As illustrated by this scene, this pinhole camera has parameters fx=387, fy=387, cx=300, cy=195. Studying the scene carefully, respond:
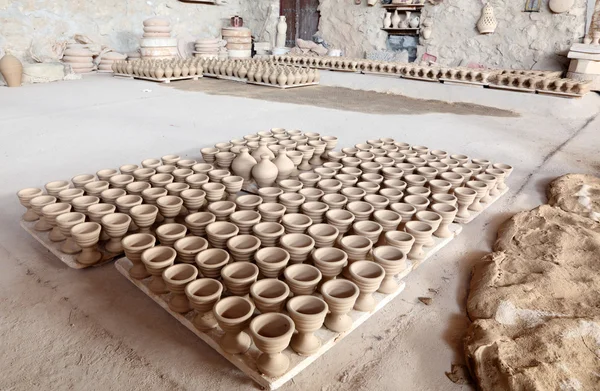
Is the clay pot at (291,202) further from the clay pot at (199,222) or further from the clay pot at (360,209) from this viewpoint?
the clay pot at (199,222)

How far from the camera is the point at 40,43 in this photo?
6992 millimetres

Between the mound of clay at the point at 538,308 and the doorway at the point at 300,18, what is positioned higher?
the doorway at the point at 300,18

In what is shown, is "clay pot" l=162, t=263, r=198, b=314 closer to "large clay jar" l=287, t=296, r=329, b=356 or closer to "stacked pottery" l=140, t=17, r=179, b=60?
"large clay jar" l=287, t=296, r=329, b=356

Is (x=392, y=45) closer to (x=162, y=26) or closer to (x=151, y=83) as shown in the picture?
(x=162, y=26)

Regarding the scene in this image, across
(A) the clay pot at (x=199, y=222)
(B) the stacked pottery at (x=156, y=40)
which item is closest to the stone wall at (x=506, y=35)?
(B) the stacked pottery at (x=156, y=40)

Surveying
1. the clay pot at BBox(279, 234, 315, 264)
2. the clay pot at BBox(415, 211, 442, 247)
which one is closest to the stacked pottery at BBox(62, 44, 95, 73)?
the clay pot at BBox(279, 234, 315, 264)

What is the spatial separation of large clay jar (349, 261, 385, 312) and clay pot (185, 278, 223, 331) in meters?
0.45

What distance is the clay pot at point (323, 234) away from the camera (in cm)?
149

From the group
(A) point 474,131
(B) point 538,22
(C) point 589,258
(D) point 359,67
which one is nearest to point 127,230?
(C) point 589,258

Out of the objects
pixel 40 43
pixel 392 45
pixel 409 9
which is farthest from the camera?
pixel 392 45

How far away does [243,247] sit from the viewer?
4.76ft

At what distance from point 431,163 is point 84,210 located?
1945 millimetres

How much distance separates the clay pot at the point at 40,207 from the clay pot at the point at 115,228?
0.33 m

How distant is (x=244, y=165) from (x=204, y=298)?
46.8 inches
